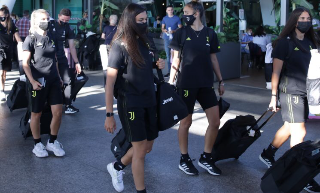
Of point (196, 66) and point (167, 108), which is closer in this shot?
point (167, 108)

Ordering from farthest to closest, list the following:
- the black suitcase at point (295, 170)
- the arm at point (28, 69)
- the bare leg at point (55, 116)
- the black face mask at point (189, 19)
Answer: the bare leg at point (55, 116) → the arm at point (28, 69) → the black face mask at point (189, 19) → the black suitcase at point (295, 170)

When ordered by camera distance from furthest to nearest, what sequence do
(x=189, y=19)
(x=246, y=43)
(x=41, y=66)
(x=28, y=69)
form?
(x=246, y=43)
(x=41, y=66)
(x=28, y=69)
(x=189, y=19)

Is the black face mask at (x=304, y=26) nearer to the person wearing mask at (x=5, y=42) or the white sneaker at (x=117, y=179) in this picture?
the white sneaker at (x=117, y=179)

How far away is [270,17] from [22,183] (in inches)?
695

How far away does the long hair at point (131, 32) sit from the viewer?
13.8 ft

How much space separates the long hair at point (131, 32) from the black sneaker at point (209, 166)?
72.1 inches

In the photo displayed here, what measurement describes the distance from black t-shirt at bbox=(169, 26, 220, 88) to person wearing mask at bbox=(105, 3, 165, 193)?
3.41ft

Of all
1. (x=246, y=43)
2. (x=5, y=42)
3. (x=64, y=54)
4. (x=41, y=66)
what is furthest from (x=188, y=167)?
(x=246, y=43)

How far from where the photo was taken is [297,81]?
5.01 metres

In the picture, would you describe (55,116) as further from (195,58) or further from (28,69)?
(195,58)

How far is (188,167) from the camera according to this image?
557 centimetres

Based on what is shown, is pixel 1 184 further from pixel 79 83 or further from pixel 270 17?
pixel 270 17

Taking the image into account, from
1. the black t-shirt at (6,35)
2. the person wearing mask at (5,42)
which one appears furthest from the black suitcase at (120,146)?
the black t-shirt at (6,35)

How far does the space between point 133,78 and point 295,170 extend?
1680mm
